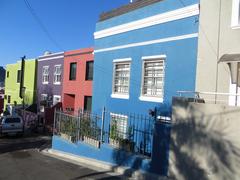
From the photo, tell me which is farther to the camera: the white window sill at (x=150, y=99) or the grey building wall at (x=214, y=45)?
the white window sill at (x=150, y=99)

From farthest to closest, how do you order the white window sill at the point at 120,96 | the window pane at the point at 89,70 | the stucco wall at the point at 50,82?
the stucco wall at the point at 50,82
the window pane at the point at 89,70
the white window sill at the point at 120,96

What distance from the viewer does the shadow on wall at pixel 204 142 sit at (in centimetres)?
831

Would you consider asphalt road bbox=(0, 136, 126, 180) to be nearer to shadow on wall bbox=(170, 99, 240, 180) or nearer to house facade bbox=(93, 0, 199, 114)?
shadow on wall bbox=(170, 99, 240, 180)

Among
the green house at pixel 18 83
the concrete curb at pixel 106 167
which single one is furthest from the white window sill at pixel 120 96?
the green house at pixel 18 83

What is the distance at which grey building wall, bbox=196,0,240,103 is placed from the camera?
11.3 meters

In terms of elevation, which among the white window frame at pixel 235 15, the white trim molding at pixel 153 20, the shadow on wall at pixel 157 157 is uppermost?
the white trim molding at pixel 153 20

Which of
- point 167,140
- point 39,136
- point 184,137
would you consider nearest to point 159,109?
point 167,140

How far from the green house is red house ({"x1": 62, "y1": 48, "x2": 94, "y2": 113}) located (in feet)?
24.8

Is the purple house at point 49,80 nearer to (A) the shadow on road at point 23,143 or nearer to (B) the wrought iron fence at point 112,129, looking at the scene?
(A) the shadow on road at point 23,143

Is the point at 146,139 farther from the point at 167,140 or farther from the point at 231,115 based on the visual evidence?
the point at 231,115

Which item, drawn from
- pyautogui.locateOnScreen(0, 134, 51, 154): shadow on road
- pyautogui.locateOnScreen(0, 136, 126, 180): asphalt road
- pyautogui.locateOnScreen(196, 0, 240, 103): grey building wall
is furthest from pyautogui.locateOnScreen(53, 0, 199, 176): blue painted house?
pyautogui.locateOnScreen(0, 134, 51, 154): shadow on road

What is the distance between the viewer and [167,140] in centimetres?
1107

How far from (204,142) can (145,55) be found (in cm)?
680

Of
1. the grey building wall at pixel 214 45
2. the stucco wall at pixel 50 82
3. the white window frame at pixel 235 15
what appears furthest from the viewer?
the stucco wall at pixel 50 82
